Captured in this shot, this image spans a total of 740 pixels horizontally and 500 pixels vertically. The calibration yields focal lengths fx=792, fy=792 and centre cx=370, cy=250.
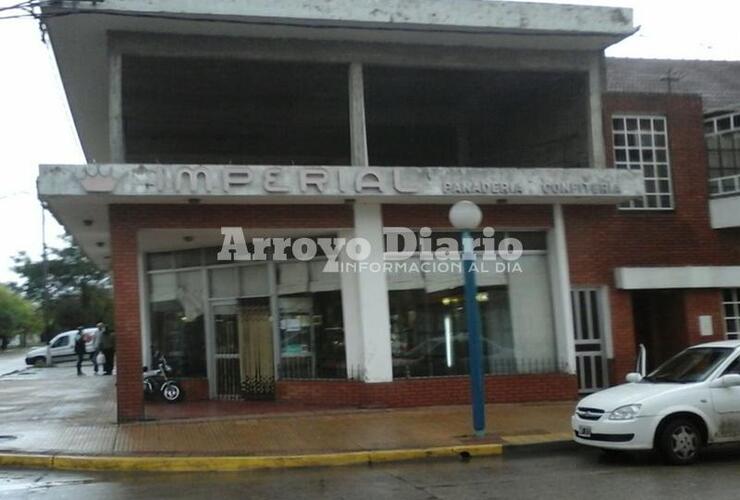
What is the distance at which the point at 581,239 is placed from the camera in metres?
15.6

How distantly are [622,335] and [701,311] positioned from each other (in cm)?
178

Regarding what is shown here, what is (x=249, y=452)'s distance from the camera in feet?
34.5

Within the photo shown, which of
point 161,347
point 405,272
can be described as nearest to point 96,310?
point 161,347

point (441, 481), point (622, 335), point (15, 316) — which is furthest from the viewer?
point (15, 316)

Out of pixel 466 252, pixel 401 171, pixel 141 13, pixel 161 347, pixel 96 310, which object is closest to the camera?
pixel 466 252

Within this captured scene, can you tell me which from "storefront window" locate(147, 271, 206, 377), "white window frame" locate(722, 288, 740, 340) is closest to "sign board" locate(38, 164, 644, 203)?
"white window frame" locate(722, 288, 740, 340)

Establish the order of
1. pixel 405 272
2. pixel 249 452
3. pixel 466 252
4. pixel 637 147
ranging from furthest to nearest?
pixel 637 147 < pixel 405 272 < pixel 466 252 < pixel 249 452

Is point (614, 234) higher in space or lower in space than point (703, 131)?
lower

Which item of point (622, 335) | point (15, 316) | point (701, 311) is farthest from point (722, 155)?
point (15, 316)

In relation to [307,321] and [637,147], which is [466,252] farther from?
[637,147]

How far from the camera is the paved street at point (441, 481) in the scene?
26.7 feet

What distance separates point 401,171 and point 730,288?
7.44 metres

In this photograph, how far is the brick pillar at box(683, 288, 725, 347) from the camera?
1586 centimetres

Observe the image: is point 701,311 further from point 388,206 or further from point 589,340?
point 388,206
